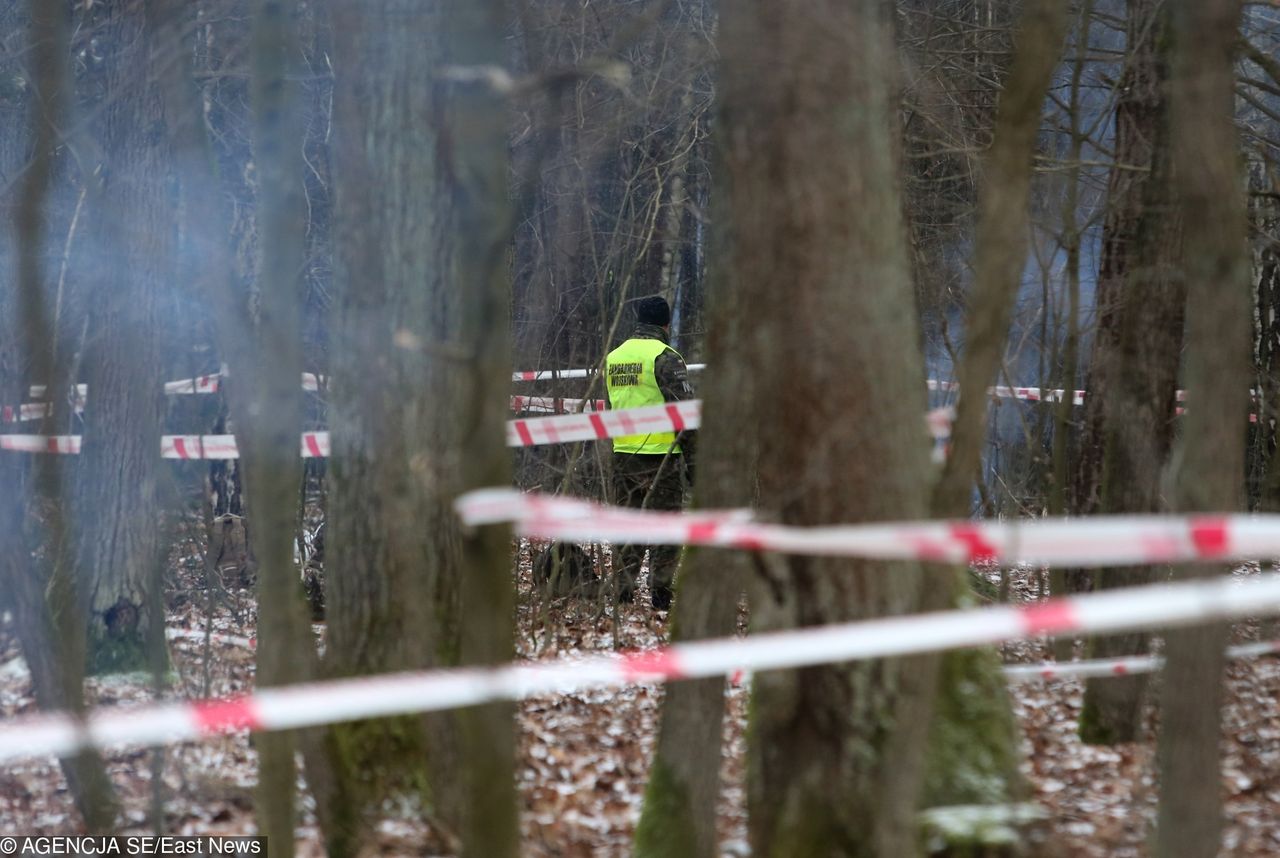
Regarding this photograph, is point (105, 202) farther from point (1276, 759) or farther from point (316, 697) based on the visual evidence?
point (1276, 759)

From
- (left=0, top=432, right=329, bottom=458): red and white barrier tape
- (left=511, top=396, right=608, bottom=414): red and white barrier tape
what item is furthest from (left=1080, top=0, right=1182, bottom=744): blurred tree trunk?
(left=511, top=396, right=608, bottom=414): red and white barrier tape

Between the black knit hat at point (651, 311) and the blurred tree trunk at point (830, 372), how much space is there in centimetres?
556

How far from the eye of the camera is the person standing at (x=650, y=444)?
901cm

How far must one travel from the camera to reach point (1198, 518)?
11.3 ft

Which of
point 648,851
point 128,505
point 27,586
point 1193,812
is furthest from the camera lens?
point 128,505

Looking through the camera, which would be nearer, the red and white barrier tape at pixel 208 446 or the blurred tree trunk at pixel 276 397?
the blurred tree trunk at pixel 276 397

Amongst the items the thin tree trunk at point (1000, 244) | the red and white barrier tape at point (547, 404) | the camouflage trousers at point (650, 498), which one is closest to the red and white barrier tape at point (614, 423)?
the camouflage trousers at point (650, 498)

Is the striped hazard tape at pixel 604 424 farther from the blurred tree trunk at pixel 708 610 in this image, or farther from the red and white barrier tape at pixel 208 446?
the blurred tree trunk at pixel 708 610

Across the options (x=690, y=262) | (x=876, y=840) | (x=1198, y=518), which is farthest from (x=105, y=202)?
(x=690, y=262)

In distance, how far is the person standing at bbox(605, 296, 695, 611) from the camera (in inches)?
355

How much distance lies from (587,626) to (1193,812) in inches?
236

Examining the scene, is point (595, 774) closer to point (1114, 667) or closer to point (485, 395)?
point (1114, 667)

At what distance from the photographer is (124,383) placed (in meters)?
7.58

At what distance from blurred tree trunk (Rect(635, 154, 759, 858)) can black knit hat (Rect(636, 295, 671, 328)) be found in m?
4.56
